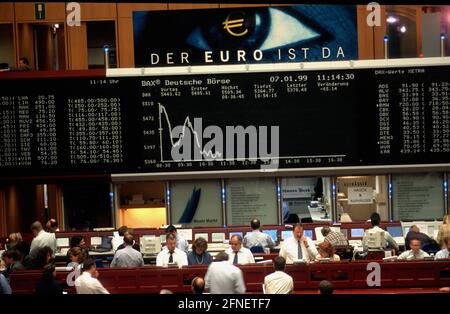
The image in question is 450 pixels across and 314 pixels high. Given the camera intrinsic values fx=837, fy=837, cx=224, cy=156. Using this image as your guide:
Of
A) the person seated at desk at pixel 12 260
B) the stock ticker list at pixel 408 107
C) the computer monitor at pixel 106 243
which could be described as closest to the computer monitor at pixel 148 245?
the computer monitor at pixel 106 243

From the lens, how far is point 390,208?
13320 mm

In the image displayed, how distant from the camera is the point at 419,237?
10.6 meters

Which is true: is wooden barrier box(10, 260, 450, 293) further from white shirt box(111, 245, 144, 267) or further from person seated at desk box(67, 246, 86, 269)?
white shirt box(111, 245, 144, 267)

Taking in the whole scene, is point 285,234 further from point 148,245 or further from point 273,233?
point 148,245

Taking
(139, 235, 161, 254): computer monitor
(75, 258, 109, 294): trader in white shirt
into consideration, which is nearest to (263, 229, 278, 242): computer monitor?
(139, 235, 161, 254): computer monitor

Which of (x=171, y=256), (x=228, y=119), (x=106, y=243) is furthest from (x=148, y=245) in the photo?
(x=228, y=119)

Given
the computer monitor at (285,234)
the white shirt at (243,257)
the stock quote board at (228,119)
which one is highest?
the stock quote board at (228,119)

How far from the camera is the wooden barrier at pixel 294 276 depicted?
8.45 metres

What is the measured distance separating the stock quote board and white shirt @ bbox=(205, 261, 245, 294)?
4990 millimetres

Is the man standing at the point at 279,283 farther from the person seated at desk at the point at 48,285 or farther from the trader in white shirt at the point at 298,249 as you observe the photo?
the person seated at desk at the point at 48,285

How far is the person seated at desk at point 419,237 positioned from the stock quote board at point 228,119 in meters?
2.05

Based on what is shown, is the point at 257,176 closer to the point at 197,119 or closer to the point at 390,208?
the point at 197,119

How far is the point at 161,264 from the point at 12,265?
164 centimetres
